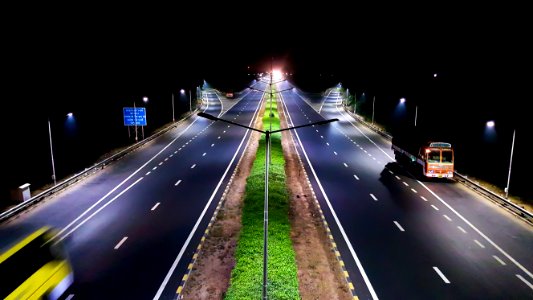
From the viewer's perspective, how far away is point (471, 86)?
8350 cm

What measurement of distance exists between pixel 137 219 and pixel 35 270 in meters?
11.1

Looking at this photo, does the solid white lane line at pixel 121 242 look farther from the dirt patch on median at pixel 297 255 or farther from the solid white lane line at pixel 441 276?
the solid white lane line at pixel 441 276

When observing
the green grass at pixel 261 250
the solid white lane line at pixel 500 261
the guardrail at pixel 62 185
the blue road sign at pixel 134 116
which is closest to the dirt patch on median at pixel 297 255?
the green grass at pixel 261 250

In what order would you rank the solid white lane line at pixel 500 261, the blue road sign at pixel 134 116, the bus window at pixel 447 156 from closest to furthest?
the solid white lane line at pixel 500 261
the bus window at pixel 447 156
the blue road sign at pixel 134 116

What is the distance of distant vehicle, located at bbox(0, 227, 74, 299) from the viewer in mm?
15031

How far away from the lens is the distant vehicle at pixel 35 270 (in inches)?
592

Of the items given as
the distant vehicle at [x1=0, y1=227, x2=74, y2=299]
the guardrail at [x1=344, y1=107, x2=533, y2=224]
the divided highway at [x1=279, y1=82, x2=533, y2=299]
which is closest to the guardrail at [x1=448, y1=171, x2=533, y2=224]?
the guardrail at [x1=344, y1=107, x2=533, y2=224]

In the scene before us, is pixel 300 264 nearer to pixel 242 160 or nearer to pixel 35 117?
pixel 242 160

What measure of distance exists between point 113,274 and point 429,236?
61.2ft

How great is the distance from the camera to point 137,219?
89.4 ft

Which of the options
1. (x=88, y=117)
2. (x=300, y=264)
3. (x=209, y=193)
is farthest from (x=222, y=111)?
(x=300, y=264)

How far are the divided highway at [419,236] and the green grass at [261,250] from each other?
3236 mm

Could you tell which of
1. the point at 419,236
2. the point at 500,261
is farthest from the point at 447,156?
the point at 500,261

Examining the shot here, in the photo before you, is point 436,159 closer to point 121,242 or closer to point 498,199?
point 498,199
